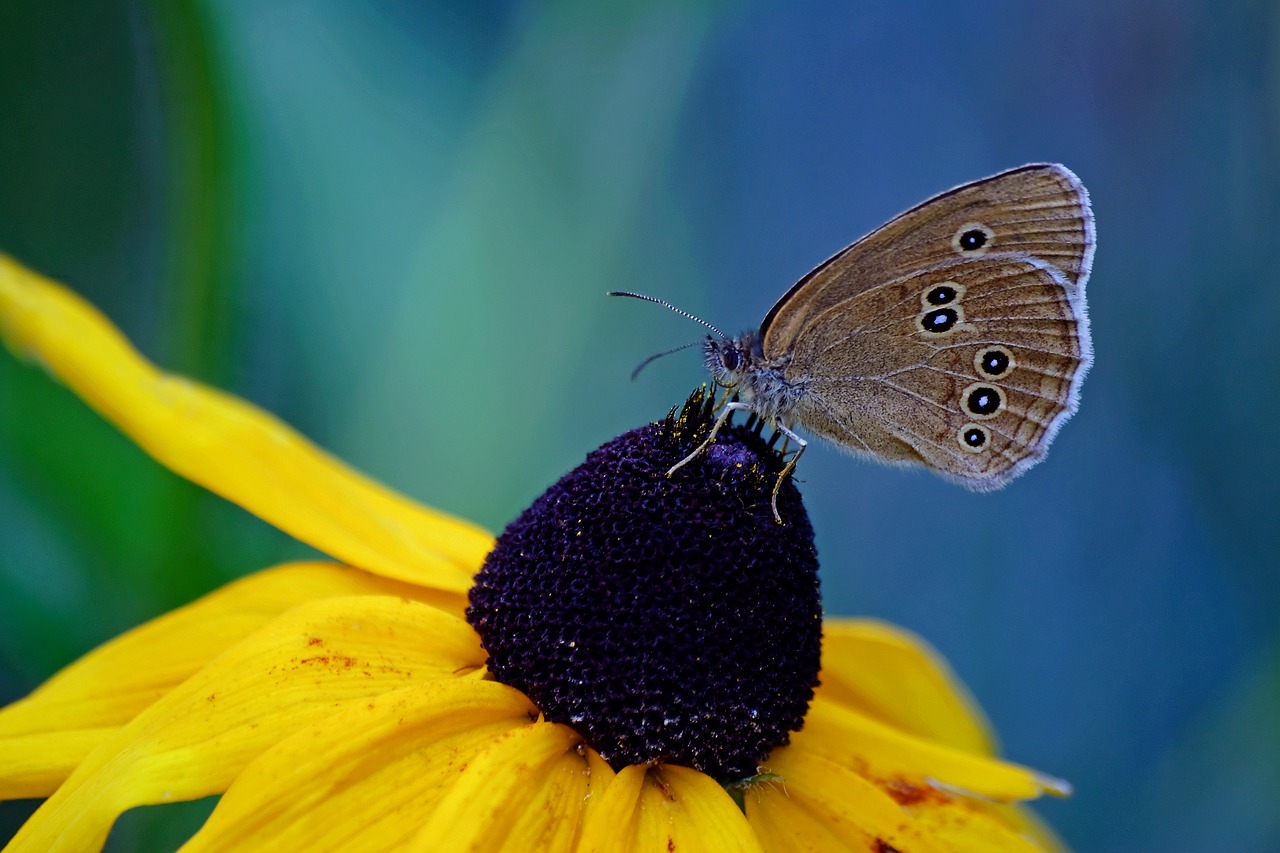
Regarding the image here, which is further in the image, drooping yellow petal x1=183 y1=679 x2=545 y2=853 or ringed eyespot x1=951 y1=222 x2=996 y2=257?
ringed eyespot x1=951 y1=222 x2=996 y2=257

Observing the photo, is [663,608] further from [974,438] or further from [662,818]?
[974,438]

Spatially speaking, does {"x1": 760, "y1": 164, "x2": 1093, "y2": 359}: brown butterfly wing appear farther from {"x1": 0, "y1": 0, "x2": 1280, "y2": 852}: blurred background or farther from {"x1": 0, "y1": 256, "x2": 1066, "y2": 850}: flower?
{"x1": 0, "y1": 0, "x2": 1280, "y2": 852}: blurred background

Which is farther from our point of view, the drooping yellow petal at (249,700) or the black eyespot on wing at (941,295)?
the black eyespot on wing at (941,295)

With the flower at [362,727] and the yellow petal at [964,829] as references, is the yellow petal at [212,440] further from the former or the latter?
the yellow petal at [964,829]

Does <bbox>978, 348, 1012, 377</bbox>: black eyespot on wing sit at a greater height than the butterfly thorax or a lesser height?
greater

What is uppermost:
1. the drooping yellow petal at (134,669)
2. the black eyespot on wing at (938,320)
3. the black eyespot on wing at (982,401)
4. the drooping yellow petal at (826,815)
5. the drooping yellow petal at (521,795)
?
the black eyespot on wing at (938,320)

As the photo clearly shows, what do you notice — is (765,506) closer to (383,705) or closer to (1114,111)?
(383,705)

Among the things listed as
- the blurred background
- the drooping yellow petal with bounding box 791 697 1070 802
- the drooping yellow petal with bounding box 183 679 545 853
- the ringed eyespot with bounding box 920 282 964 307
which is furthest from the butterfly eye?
the blurred background

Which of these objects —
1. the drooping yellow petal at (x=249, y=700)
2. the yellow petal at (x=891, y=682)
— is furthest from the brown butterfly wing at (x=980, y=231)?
the drooping yellow petal at (x=249, y=700)

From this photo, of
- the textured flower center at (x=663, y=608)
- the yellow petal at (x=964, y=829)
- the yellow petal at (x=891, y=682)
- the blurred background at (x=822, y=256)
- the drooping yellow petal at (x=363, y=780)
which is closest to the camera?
the drooping yellow petal at (x=363, y=780)
